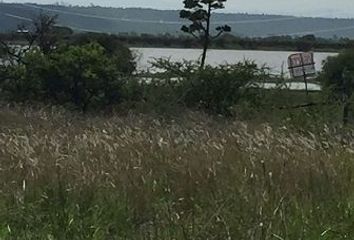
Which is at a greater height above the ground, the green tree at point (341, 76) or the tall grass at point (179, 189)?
the tall grass at point (179, 189)

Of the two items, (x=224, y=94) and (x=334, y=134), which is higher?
(x=334, y=134)

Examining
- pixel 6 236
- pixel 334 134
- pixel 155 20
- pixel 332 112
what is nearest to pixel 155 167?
pixel 6 236

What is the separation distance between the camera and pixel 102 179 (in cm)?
647

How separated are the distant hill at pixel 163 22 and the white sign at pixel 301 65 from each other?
17.2 m

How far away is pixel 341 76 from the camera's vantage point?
86.3ft

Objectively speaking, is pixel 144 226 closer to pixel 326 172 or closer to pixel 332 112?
pixel 326 172

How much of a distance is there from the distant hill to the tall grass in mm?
41131

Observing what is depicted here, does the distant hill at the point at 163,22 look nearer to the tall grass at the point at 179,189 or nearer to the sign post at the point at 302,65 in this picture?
the sign post at the point at 302,65

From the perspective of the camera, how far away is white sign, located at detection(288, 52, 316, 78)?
30.6m

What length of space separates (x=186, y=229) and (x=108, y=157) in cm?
252

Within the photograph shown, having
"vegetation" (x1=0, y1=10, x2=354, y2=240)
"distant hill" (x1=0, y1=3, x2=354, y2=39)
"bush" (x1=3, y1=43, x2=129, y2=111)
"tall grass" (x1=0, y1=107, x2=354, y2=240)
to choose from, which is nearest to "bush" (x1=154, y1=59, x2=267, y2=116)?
"bush" (x1=3, y1=43, x2=129, y2=111)

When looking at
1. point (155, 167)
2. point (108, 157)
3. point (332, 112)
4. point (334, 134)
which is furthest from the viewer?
point (332, 112)

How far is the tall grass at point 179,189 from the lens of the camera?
509 cm

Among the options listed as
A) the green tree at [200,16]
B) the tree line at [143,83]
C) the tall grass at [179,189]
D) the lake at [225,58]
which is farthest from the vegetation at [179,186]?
the green tree at [200,16]
